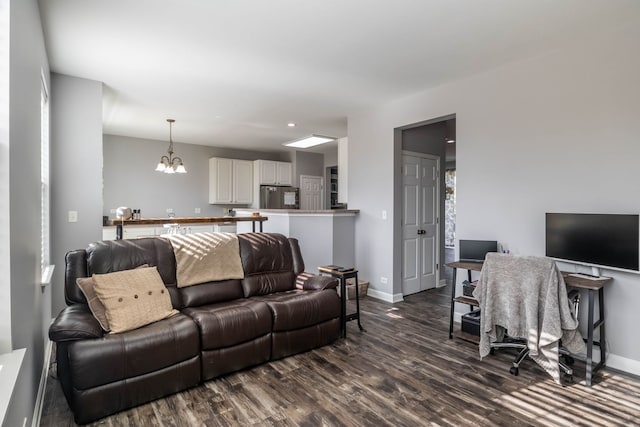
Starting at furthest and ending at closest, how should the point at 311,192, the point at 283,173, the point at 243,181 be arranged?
1. the point at 311,192
2. the point at 283,173
3. the point at 243,181

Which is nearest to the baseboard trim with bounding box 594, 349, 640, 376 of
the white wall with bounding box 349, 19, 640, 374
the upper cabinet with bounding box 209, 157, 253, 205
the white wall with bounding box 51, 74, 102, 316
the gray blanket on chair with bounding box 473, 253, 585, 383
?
the white wall with bounding box 349, 19, 640, 374

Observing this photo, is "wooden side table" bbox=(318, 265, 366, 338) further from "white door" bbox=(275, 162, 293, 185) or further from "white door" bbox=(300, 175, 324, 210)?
"white door" bbox=(300, 175, 324, 210)

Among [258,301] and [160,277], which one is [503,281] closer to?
[258,301]

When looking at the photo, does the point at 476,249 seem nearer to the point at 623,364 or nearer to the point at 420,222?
the point at 623,364

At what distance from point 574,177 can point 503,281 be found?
3.78ft

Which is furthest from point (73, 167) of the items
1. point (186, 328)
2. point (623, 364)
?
point (623, 364)

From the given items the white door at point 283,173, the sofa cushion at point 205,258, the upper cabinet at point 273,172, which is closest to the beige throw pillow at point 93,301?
the sofa cushion at point 205,258

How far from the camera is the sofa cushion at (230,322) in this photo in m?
2.58

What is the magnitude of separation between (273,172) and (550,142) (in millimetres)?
5801

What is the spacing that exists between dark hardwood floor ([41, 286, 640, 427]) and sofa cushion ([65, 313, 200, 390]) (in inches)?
10.3

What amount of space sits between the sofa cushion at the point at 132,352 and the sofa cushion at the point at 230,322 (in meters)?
0.09

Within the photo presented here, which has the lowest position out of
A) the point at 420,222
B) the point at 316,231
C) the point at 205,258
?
the point at 205,258

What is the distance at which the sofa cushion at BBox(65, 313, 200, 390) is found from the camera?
210 centimetres

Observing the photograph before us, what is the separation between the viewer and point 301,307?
3.07 m
